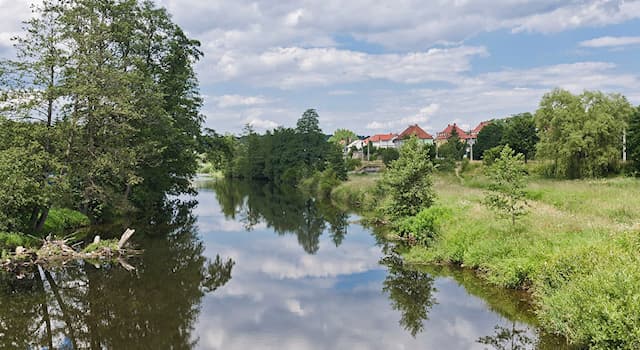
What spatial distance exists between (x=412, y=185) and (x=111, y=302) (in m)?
14.8

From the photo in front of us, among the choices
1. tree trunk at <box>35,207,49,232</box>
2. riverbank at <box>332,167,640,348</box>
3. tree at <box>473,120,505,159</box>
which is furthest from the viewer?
tree at <box>473,120,505,159</box>

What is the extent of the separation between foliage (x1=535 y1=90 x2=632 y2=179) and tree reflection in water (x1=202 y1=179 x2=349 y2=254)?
18444 millimetres

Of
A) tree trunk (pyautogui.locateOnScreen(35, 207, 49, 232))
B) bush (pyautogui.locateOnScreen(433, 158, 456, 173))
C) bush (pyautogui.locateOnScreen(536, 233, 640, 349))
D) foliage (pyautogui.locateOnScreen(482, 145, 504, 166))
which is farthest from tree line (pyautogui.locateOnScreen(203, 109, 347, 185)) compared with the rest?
bush (pyautogui.locateOnScreen(536, 233, 640, 349))

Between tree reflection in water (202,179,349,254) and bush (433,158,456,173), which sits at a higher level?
bush (433,158,456,173)

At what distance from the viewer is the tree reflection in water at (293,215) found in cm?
2745

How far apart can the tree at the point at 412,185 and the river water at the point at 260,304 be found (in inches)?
93.3

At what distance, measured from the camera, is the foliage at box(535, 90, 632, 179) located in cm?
3825

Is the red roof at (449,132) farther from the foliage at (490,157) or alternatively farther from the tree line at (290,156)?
the foliage at (490,157)

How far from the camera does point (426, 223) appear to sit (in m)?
20.9

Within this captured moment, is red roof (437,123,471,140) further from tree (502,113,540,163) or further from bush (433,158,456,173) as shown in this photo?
bush (433,158,456,173)

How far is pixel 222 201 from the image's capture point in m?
47.9

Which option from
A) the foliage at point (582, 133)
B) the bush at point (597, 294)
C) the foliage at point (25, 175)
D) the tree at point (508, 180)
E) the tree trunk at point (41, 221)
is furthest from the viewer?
the foliage at point (582, 133)

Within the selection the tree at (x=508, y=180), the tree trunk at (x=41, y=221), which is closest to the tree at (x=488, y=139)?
the tree at (x=508, y=180)

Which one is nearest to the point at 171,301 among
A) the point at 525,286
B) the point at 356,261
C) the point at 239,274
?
the point at 239,274
